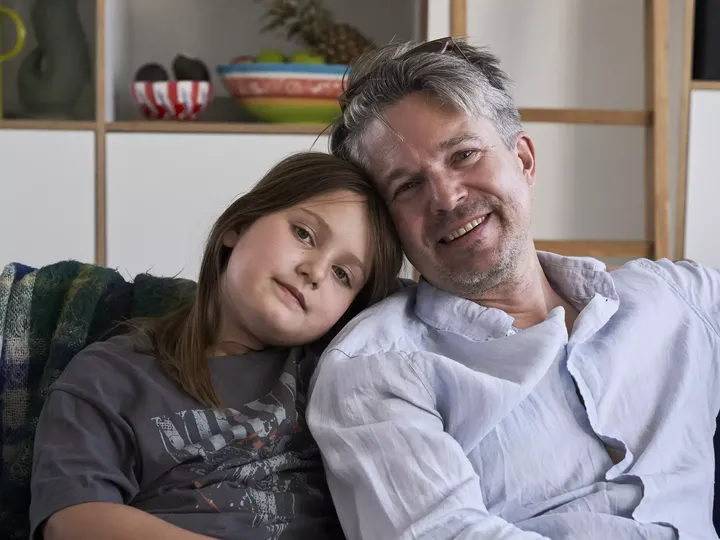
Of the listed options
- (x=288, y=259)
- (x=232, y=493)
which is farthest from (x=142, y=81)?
(x=232, y=493)

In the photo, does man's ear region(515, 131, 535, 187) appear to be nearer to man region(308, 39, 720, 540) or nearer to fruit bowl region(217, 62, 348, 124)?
man region(308, 39, 720, 540)

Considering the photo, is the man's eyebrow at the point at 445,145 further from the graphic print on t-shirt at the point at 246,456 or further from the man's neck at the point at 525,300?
Answer: the graphic print on t-shirt at the point at 246,456

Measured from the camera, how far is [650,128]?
2.88 meters

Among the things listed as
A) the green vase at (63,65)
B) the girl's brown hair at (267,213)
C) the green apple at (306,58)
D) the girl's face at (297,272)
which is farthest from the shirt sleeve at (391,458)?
the green vase at (63,65)

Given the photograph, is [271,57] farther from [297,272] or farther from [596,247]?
[297,272]

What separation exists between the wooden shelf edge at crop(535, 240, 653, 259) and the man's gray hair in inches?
53.2

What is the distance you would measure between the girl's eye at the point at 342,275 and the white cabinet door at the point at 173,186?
54.6 inches

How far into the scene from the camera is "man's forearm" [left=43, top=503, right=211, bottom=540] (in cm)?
109

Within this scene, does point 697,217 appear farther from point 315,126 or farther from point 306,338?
point 306,338

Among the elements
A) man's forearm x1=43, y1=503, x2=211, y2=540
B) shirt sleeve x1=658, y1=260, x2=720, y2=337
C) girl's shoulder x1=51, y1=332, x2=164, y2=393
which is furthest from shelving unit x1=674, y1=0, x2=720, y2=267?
man's forearm x1=43, y1=503, x2=211, y2=540

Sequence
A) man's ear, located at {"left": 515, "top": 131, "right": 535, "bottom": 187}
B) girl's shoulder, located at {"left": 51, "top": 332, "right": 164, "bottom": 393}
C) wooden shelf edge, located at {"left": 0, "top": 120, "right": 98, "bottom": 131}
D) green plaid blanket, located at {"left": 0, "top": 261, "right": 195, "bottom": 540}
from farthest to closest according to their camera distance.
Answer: wooden shelf edge, located at {"left": 0, "top": 120, "right": 98, "bottom": 131}
man's ear, located at {"left": 515, "top": 131, "right": 535, "bottom": 187}
green plaid blanket, located at {"left": 0, "top": 261, "right": 195, "bottom": 540}
girl's shoulder, located at {"left": 51, "top": 332, "right": 164, "bottom": 393}

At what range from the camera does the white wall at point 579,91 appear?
9.39 ft

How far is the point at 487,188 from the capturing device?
4.62 ft

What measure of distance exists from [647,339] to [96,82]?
74.7 inches
